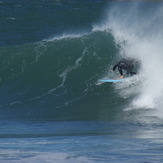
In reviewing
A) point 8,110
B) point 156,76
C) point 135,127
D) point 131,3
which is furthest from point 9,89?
point 131,3

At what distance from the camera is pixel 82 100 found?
1791 centimetres

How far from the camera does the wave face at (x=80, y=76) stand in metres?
16.8

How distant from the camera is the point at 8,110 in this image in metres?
17.2

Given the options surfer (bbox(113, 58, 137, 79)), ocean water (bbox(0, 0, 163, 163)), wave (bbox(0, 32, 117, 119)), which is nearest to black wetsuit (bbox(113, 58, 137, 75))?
surfer (bbox(113, 58, 137, 79))

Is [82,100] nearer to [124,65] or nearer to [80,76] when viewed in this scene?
[124,65]

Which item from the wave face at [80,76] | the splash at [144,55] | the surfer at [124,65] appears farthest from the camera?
the surfer at [124,65]

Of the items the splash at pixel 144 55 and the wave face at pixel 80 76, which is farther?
the splash at pixel 144 55

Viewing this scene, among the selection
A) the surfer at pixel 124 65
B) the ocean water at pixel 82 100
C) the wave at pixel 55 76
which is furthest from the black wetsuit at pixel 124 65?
the wave at pixel 55 76

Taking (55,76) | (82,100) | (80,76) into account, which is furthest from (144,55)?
(82,100)

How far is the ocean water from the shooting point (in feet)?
32.3

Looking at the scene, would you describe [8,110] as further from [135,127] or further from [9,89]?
[135,127]

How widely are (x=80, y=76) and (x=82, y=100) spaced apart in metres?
2.73

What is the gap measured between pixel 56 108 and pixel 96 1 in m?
40.2

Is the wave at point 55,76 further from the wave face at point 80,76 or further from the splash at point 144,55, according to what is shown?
the splash at point 144,55
